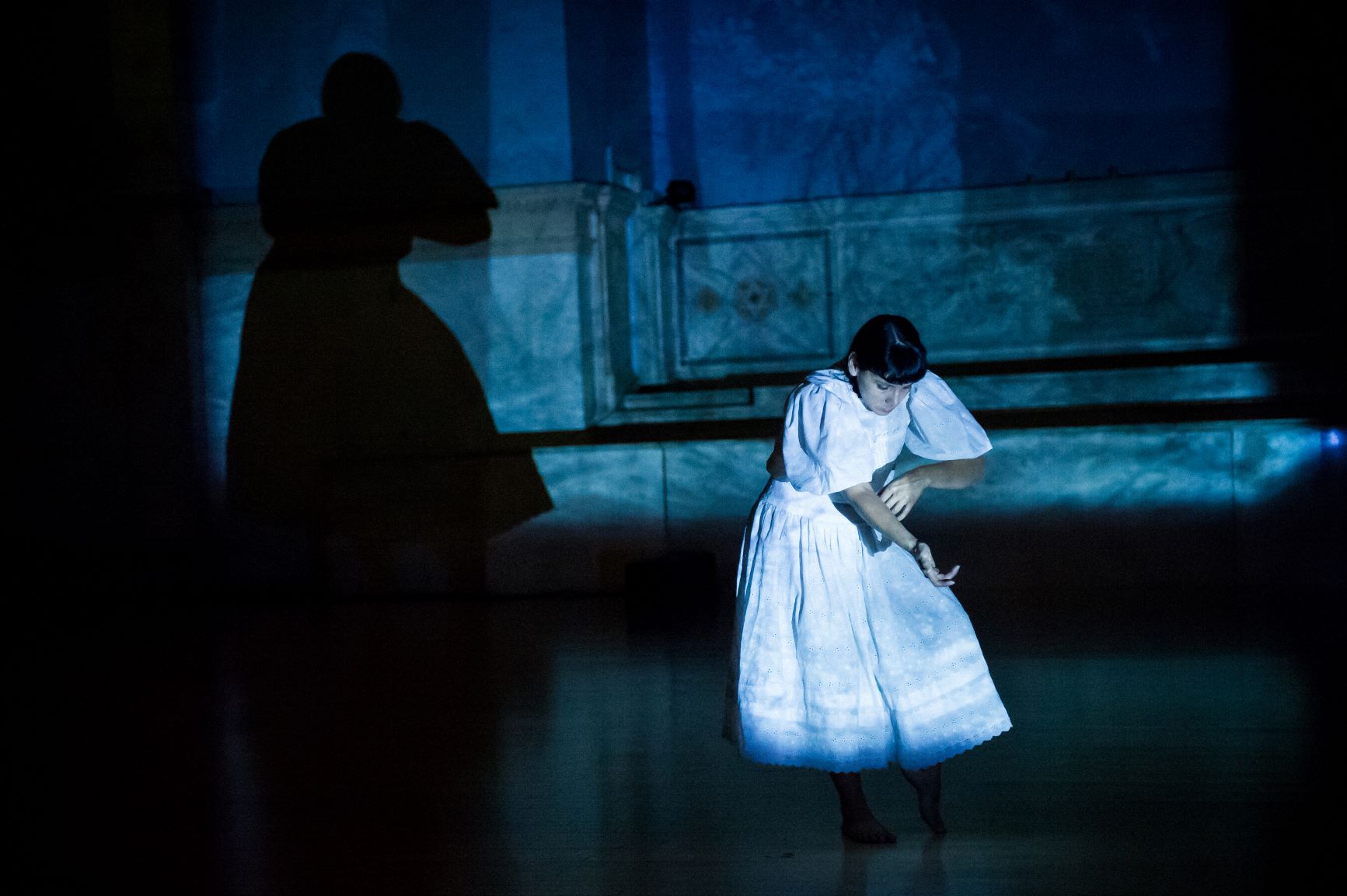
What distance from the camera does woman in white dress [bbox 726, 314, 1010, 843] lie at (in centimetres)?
329

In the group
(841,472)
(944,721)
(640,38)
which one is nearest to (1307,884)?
(944,721)

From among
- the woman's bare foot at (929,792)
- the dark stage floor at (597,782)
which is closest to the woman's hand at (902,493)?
the woman's bare foot at (929,792)

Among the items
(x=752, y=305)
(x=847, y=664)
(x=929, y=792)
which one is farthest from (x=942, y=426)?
(x=752, y=305)

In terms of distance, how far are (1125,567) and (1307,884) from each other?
428 centimetres

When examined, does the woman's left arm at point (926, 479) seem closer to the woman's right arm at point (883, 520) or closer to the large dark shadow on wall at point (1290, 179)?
the woman's right arm at point (883, 520)

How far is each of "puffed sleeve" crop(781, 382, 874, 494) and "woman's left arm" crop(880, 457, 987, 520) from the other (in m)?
0.10

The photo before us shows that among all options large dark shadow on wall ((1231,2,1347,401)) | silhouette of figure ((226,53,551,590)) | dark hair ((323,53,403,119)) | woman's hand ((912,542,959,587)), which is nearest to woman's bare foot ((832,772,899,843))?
woman's hand ((912,542,959,587))

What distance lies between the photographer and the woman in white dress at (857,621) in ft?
10.8

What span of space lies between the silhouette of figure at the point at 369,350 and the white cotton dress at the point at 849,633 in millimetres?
4454

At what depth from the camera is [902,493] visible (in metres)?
3.37

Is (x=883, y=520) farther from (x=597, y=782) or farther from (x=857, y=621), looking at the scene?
(x=597, y=782)

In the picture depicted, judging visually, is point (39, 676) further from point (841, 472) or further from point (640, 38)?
point (640, 38)

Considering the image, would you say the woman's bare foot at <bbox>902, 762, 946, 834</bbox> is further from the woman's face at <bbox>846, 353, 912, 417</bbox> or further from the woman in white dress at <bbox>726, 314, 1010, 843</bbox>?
the woman's face at <bbox>846, 353, 912, 417</bbox>

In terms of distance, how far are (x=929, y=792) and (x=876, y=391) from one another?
1.04 m
